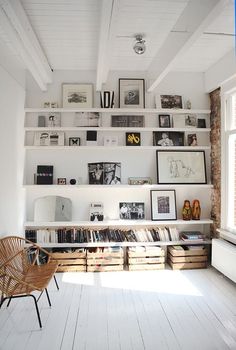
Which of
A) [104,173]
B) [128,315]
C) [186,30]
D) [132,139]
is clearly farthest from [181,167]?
[128,315]

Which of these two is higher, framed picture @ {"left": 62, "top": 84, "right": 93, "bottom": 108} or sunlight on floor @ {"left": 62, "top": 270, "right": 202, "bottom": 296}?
framed picture @ {"left": 62, "top": 84, "right": 93, "bottom": 108}

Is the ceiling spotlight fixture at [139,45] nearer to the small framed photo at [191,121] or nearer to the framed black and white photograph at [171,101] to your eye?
the framed black and white photograph at [171,101]

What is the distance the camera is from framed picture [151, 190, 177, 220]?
4.83m

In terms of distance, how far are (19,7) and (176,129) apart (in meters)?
2.92

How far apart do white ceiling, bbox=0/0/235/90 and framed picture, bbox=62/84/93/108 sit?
35cm

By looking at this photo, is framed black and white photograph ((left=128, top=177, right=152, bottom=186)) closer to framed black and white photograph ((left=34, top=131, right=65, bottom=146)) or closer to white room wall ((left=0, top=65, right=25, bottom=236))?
framed black and white photograph ((left=34, top=131, right=65, bottom=146))

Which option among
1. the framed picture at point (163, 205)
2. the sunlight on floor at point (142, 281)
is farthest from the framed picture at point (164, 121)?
the sunlight on floor at point (142, 281)

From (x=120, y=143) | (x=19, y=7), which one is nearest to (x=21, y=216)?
(x=120, y=143)

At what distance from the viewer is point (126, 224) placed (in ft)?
15.3

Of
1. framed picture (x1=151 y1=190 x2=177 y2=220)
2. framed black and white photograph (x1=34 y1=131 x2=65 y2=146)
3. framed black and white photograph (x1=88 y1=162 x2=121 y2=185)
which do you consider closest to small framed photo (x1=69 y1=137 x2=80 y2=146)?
framed black and white photograph (x1=34 y1=131 x2=65 y2=146)

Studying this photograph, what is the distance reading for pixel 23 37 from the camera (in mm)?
3066

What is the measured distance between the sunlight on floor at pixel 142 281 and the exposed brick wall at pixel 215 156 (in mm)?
1106

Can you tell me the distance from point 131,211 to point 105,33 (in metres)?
2.83

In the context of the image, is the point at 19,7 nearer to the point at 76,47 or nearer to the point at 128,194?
the point at 76,47
